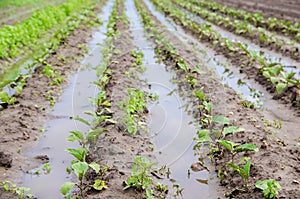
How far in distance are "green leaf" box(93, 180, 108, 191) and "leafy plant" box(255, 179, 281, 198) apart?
1.78 m

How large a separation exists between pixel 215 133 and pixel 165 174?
102 centimetres

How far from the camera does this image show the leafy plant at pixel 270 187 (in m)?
3.84

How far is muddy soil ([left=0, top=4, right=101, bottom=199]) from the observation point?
4.74 m

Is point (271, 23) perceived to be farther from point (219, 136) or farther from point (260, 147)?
point (260, 147)

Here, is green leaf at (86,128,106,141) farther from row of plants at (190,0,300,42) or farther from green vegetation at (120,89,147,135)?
row of plants at (190,0,300,42)

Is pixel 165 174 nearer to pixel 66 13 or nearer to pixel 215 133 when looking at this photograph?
pixel 215 133

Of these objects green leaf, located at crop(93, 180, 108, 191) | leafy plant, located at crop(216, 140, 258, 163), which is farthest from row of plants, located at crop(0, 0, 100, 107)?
leafy plant, located at crop(216, 140, 258, 163)

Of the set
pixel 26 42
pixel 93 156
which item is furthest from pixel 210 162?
pixel 26 42

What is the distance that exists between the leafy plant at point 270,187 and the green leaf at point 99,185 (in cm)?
178

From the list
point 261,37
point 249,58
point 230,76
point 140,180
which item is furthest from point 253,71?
point 140,180

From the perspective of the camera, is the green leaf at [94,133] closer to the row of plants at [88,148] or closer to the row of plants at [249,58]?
the row of plants at [88,148]

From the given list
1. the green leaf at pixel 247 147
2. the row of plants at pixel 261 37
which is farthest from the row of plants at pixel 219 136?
the row of plants at pixel 261 37

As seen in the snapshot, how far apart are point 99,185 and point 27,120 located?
2.48m

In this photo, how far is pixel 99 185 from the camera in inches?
163
